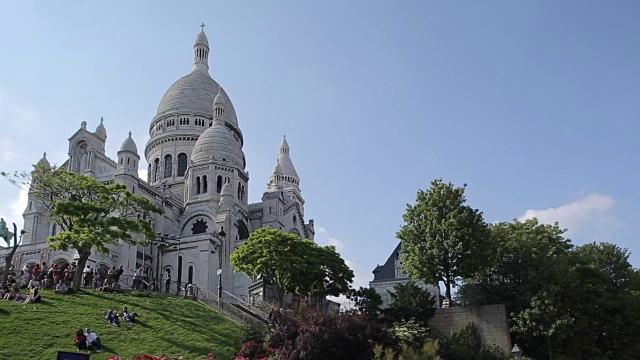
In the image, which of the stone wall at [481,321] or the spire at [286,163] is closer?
the stone wall at [481,321]

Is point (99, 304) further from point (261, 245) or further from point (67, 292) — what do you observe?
point (261, 245)

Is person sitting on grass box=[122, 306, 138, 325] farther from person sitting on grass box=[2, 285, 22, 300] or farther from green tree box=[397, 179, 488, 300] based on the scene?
green tree box=[397, 179, 488, 300]

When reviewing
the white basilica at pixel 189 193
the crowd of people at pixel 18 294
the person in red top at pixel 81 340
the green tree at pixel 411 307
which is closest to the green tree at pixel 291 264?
the white basilica at pixel 189 193

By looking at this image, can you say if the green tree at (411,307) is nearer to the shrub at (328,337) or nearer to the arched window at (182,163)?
the shrub at (328,337)

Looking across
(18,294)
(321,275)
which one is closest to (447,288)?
(321,275)

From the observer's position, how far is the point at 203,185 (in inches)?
2987

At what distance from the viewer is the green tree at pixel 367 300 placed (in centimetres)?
4022

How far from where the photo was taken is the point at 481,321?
39250 millimetres

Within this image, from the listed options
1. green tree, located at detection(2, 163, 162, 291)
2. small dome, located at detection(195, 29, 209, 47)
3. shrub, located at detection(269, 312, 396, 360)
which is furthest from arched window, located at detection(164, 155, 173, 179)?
shrub, located at detection(269, 312, 396, 360)

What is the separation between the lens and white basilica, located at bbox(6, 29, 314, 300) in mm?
65250

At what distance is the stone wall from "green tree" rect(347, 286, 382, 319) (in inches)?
143

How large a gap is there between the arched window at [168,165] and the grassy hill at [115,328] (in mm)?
47491

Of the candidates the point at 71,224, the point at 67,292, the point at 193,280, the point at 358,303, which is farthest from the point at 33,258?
the point at 358,303

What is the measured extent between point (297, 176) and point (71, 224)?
63892 millimetres
